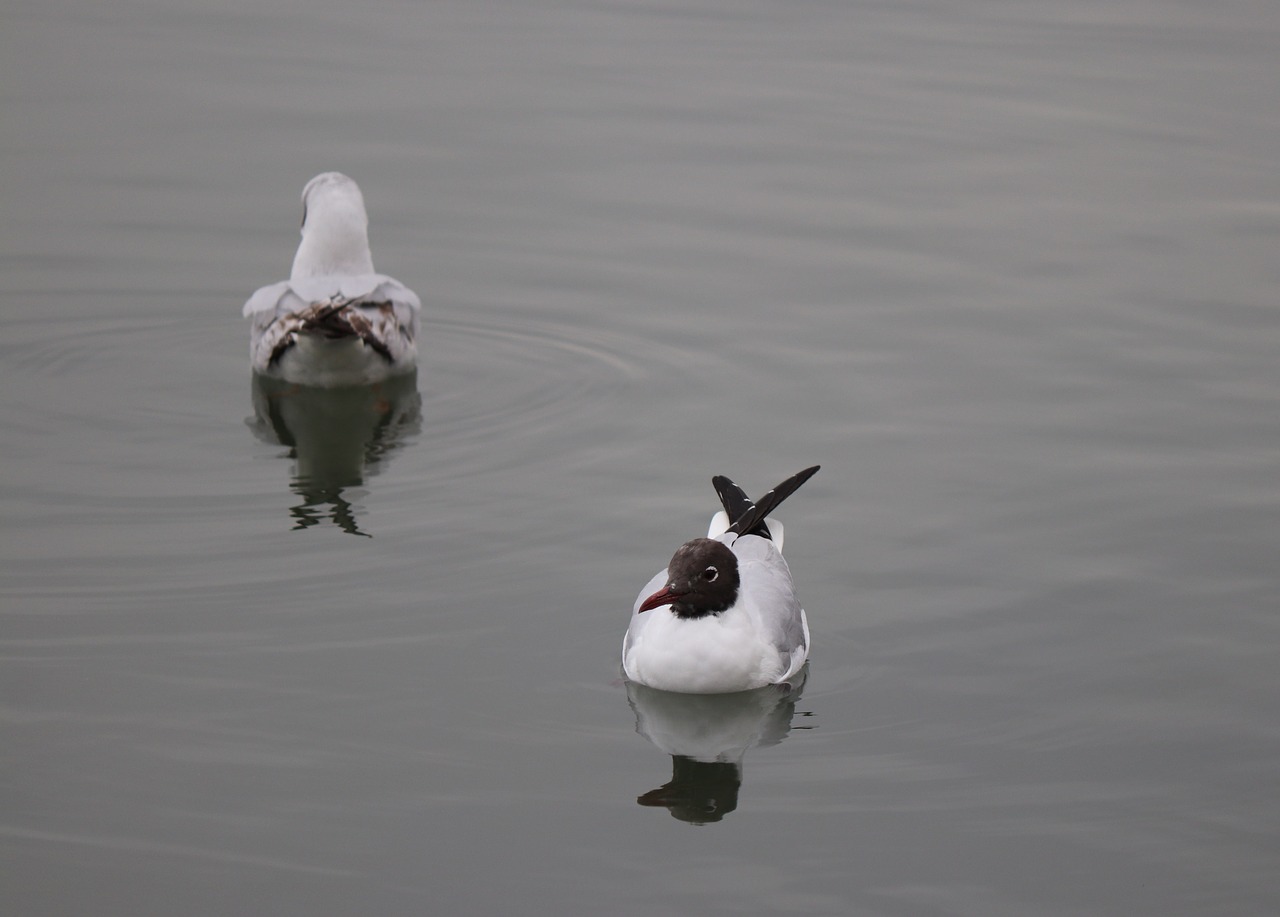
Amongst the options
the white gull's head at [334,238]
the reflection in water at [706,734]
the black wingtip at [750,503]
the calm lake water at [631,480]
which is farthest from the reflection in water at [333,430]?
the reflection in water at [706,734]

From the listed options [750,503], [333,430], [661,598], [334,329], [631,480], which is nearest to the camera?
[661,598]

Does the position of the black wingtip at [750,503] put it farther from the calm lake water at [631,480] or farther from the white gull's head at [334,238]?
the white gull's head at [334,238]

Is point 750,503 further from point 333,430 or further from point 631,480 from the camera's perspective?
point 333,430

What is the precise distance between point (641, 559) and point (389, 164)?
24.9 ft

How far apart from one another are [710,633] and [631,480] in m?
2.34

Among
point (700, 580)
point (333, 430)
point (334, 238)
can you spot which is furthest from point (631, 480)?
point (334, 238)

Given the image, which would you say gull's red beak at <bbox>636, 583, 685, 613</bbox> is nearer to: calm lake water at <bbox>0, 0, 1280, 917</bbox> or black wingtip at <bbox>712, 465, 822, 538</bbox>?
calm lake water at <bbox>0, 0, 1280, 917</bbox>

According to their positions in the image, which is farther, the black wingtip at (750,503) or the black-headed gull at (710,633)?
the black wingtip at (750,503)

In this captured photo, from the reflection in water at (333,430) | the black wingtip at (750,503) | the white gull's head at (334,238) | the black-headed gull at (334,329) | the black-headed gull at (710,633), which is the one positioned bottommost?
the black-headed gull at (710,633)

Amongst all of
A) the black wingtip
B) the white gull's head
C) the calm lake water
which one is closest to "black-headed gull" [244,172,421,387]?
the white gull's head

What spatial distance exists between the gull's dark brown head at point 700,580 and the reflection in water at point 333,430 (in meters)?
2.24

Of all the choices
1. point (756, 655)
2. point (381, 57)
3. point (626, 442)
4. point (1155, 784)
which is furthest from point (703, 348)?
point (381, 57)

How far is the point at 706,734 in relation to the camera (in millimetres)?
7836

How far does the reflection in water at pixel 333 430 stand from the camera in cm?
1004
